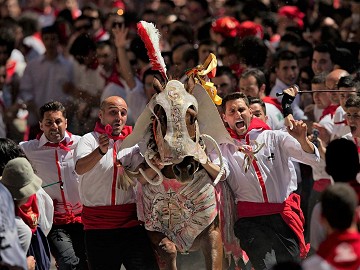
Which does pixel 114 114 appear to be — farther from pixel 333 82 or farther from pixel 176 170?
pixel 333 82

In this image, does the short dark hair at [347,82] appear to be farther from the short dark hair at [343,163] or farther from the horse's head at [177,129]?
the short dark hair at [343,163]

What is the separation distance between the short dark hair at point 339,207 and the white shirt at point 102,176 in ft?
10.4

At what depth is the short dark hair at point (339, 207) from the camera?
739 centimetres

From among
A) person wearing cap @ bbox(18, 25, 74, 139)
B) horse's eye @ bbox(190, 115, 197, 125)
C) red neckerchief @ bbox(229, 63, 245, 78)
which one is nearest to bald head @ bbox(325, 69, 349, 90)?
red neckerchief @ bbox(229, 63, 245, 78)

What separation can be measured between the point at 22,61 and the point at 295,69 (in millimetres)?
4484

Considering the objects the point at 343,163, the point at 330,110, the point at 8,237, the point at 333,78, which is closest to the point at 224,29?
the point at 333,78

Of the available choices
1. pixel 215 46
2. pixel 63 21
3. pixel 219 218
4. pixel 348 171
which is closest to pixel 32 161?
pixel 219 218

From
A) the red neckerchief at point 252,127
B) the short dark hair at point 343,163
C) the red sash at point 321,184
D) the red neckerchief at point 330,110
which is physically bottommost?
the red sash at point 321,184

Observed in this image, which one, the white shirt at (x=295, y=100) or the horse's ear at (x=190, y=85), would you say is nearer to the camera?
the horse's ear at (x=190, y=85)

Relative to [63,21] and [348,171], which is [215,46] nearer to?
[63,21]

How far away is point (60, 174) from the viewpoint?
11148mm

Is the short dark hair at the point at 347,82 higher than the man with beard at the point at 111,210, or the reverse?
the short dark hair at the point at 347,82

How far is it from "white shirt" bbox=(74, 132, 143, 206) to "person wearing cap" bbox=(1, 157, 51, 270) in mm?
1049

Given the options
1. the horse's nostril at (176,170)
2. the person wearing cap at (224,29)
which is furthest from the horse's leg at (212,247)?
the person wearing cap at (224,29)
